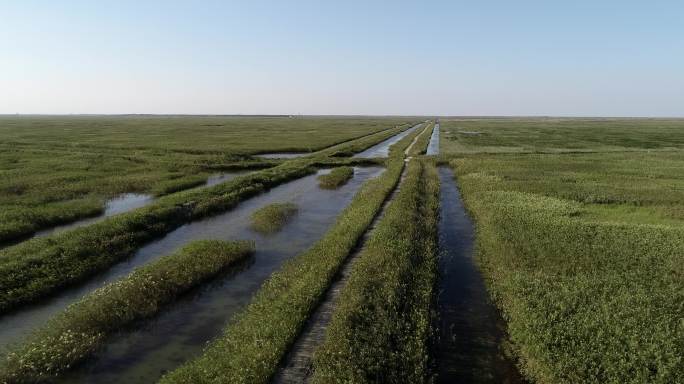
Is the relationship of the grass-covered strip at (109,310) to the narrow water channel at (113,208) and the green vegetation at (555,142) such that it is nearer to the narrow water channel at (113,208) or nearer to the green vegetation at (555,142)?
the narrow water channel at (113,208)

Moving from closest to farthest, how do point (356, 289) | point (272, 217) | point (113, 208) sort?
point (356, 289) → point (272, 217) → point (113, 208)

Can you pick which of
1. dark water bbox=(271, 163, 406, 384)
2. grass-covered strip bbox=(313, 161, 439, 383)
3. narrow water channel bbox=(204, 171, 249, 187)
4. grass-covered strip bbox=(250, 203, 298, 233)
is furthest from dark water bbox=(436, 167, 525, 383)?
narrow water channel bbox=(204, 171, 249, 187)

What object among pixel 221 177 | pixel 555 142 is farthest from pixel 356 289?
pixel 555 142

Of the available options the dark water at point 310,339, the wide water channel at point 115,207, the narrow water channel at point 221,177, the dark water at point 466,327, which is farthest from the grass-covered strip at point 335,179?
the dark water at point 310,339

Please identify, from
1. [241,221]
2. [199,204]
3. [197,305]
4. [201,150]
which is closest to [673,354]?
[197,305]

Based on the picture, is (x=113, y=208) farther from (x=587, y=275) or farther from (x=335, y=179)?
(x=587, y=275)

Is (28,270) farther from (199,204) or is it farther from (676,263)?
(676,263)
